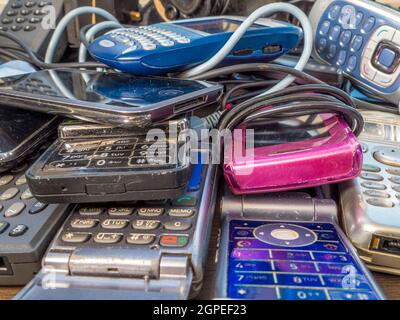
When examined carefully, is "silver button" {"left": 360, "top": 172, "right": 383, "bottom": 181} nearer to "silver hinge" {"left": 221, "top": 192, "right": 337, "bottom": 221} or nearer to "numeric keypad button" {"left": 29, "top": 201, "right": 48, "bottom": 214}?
"silver hinge" {"left": 221, "top": 192, "right": 337, "bottom": 221}

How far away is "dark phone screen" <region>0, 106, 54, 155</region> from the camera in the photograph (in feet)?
1.23

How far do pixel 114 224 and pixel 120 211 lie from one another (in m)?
0.02

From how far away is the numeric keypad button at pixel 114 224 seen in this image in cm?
30

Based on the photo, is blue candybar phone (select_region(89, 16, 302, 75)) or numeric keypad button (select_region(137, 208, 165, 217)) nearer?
numeric keypad button (select_region(137, 208, 165, 217))

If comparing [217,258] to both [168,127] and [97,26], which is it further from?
[97,26]

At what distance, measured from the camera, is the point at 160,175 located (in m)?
0.29

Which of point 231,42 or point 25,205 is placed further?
point 231,42

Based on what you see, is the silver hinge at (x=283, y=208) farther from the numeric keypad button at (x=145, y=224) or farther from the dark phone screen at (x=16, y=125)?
the dark phone screen at (x=16, y=125)

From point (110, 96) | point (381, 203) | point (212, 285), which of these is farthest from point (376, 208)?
point (110, 96)

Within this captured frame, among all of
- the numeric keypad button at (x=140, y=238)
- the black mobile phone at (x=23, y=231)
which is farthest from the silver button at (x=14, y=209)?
the numeric keypad button at (x=140, y=238)

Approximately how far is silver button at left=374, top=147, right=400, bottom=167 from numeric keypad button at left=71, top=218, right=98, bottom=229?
0.95 ft

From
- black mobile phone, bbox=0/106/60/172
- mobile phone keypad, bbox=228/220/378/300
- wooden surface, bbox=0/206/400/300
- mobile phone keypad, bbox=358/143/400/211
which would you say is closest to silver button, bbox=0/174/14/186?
black mobile phone, bbox=0/106/60/172
